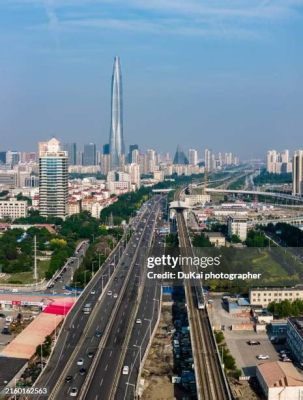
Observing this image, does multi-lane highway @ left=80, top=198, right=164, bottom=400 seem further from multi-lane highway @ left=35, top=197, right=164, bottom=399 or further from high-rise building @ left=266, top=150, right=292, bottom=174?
high-rise building @ left=266, top=150, right=292, bottom=174

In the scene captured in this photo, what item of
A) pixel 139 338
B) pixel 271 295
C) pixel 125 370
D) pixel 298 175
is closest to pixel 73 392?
pixel 125 370

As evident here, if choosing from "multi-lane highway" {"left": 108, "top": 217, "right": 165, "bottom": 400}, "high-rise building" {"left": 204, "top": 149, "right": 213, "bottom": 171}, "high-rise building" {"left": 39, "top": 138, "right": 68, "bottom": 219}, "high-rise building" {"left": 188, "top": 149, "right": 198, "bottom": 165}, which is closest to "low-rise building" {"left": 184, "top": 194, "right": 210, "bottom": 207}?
"high-rise building" {"left": 39, "top": 138, "right": 68, "bottom": 219}

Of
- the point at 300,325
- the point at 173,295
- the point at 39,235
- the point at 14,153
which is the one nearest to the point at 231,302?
the point at 173,295

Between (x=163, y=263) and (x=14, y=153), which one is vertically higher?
(x=14, y=153)

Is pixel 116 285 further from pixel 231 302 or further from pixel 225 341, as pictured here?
pixel 225 341

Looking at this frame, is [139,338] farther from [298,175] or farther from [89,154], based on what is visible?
[89,154]
